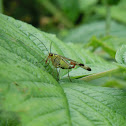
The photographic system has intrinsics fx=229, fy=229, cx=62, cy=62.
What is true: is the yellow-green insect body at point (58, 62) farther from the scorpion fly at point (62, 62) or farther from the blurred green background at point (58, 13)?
the blurred green background at point (58, 13)

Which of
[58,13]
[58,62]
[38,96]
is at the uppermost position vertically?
[58,13]

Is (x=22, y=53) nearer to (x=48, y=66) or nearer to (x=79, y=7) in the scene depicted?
(x=48, y=66)

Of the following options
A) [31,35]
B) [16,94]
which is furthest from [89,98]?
[31,35]

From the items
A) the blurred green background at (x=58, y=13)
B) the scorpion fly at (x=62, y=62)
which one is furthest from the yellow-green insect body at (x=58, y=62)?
the blurred green background at (x=58, y=13)

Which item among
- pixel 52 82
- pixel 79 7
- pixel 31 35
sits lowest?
pixel 52 82

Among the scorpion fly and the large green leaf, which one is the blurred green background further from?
the large green leaf

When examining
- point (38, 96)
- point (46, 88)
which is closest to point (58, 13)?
point (46, 88)

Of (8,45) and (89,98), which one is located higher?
(8,45)

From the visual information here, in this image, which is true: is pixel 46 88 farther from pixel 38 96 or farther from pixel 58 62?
pixel 58 62
